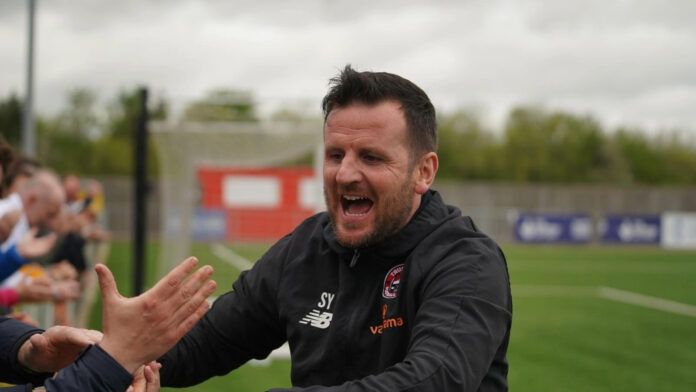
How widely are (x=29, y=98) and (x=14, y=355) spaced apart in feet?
37.4

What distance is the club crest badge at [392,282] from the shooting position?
98.2 inches

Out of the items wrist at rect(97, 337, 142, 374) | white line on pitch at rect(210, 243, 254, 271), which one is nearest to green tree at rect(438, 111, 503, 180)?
white line on pitch at rect(210, 243, 254, 271)

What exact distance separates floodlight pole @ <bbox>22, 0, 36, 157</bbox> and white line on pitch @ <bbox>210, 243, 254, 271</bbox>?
148 inches

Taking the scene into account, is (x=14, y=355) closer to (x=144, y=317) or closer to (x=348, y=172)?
(x=144, y=317)

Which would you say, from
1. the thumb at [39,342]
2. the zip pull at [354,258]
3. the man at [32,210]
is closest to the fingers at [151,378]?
the thumb at [39,342]

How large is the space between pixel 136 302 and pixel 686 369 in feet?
28.3

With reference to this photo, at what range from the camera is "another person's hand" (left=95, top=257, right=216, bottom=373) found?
2012 mm

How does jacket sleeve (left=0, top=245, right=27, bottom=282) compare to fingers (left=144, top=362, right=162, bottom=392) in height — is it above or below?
below

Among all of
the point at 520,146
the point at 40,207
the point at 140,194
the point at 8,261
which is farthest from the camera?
the point at 520,146

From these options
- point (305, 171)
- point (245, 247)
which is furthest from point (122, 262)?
point (245, 247)

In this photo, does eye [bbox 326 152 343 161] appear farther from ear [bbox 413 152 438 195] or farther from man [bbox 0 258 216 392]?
man [bbox 0 258 216 392]

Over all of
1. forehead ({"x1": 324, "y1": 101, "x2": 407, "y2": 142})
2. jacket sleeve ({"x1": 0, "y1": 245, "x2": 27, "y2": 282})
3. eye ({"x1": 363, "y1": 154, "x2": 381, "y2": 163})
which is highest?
forehead ({"x1": 324, "y1": 101, "x2": 407, "y2": 142})

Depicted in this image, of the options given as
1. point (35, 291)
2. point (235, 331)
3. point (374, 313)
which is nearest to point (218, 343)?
point (235, 331)

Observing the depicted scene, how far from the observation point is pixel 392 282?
253 centimetres
